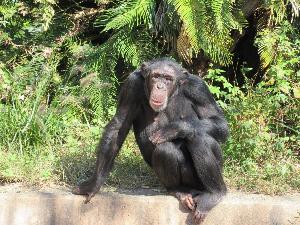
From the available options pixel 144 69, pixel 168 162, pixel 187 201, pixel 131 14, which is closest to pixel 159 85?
pixel 144 69

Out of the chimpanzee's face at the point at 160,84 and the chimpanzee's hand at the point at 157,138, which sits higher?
the chimpanzee's face at the point at 160,84

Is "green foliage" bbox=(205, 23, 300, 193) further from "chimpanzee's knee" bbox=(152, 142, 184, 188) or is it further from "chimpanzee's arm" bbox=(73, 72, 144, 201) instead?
"chimpanzee's arm" bbox=(73, 72, 144, 201)

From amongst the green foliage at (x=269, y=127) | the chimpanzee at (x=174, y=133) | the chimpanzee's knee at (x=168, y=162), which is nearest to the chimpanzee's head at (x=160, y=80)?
the chimpanzee at (x=174, y=133)

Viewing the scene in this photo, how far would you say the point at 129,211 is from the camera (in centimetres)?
474

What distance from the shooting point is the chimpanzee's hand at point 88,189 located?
4742 mm

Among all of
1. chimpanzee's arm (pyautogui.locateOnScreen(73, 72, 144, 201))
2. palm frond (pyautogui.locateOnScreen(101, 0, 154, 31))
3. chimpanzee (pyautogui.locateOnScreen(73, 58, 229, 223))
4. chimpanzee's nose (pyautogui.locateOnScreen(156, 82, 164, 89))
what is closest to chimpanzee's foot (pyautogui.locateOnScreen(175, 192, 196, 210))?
chimpanzee (pyautogui.locateOnScreen(73, 58, 229, 223))

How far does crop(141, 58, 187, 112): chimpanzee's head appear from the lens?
15.4ft

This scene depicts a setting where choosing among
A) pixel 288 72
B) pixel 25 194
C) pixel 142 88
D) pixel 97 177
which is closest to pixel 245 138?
pixel 288 72

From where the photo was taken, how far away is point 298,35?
6984 mm

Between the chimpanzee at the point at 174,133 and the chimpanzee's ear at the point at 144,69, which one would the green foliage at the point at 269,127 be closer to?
the chimpanzee at the point at 174,133

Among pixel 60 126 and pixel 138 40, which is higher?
pixel 138 40

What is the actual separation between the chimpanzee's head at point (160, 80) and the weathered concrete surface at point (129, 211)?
0.88 m

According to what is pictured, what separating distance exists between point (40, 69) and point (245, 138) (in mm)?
2954

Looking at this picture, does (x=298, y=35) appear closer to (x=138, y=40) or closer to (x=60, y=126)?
(x=138, y=40)
